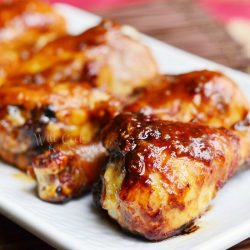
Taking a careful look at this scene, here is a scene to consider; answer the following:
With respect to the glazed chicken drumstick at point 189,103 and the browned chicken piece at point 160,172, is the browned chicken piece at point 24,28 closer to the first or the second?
the glazed chicken drumstick at point 189,103

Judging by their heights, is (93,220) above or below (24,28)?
below

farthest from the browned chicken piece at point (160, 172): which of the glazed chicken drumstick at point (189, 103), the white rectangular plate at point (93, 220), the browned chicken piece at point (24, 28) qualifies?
the browned chicken piece at point (24, 28)

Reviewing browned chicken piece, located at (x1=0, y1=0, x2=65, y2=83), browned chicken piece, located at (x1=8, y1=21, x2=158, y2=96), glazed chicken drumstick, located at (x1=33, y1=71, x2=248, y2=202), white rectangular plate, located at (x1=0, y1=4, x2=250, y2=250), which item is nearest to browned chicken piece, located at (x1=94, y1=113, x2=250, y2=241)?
white rectangular plate, located at (x1=0, y1=4, x2=250, y2=250)

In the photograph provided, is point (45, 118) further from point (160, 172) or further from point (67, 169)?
point (160, 172)

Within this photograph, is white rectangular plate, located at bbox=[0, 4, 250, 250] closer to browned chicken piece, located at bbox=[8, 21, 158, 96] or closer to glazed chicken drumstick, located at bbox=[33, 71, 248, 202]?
glazed chicken drumstick, located at bbox=[33, 71, 248, 202]

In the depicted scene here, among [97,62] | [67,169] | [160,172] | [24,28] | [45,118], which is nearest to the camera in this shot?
[160,172]

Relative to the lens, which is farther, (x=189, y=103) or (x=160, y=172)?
(x=189, y=103)

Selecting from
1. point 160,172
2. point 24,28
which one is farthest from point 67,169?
point 24,28
